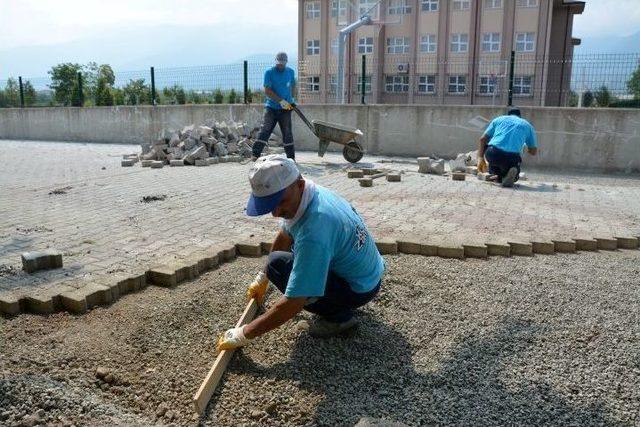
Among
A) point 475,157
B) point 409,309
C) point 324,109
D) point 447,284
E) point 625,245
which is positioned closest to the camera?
point 409,309

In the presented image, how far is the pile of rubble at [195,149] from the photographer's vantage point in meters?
11.0

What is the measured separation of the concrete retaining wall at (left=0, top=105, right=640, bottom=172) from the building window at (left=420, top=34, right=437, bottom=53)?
95.9 feet

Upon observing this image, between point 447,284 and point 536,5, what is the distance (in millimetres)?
38514

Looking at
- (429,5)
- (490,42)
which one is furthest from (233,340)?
(429,5)

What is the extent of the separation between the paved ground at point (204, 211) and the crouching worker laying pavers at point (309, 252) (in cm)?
179

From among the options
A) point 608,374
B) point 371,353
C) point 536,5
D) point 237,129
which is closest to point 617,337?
point 608,374

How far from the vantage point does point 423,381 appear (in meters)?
3.04

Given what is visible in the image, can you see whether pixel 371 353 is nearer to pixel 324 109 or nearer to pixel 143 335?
pixel 143 335

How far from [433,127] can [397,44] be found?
1261 inches

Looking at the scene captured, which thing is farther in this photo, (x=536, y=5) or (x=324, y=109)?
(x=536, y=5)

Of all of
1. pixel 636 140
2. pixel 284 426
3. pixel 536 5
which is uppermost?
pixel 536 5

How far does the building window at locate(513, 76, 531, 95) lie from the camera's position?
1749cm

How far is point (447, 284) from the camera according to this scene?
424cm

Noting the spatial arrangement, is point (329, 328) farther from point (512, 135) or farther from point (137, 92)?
point (137, 92)
